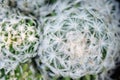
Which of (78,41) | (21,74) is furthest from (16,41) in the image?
(78,41)

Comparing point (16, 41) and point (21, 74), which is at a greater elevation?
point (16, 41)

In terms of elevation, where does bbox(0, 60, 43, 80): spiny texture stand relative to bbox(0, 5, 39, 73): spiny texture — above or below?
below

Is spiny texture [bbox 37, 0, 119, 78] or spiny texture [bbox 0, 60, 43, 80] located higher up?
spiny texture [bbox 37, 0, 119, 78]

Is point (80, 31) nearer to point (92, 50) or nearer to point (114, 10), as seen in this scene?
point (92, 50)

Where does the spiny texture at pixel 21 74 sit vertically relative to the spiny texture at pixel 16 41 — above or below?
below

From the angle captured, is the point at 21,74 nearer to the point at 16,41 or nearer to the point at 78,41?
the point at 16,41
